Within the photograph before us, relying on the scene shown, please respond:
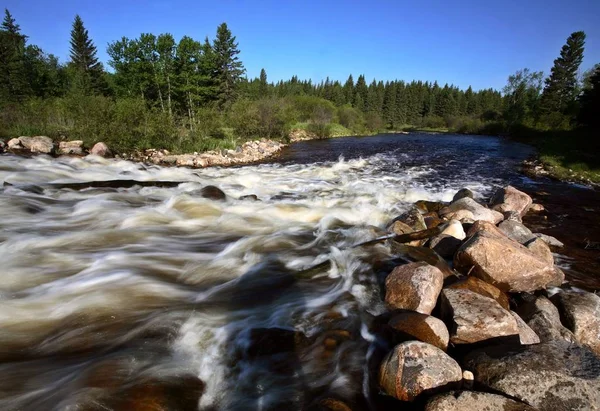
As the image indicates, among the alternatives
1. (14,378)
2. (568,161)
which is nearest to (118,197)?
(14,378)

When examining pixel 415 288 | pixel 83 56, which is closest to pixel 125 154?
pixel 415 288

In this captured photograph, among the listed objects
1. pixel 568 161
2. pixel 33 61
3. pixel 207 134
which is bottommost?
pixel 568 161

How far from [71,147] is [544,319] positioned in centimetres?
2049

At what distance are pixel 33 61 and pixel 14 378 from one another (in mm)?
68372

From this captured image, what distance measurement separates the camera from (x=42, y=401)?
9.77 ft

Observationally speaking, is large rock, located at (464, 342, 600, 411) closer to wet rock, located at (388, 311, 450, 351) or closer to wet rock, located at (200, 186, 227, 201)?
wet rock, located at (388, 311, 450, 351)

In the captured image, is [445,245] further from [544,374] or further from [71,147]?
[71,147]

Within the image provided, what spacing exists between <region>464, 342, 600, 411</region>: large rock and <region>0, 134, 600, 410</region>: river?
3.73 ft

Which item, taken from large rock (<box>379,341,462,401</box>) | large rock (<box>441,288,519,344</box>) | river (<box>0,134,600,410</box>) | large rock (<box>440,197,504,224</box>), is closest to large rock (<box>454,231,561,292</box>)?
large rock (<box>441,288,519,344</box>)

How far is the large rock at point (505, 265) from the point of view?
4984mm

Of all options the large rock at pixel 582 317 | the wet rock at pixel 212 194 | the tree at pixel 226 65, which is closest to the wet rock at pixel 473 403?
the large rock at pixel 582 317

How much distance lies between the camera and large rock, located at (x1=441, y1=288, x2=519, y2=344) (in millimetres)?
3678

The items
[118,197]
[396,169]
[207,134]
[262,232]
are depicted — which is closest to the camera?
[262,232]

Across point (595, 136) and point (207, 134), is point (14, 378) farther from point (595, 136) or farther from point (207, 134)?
point (595, 136)
